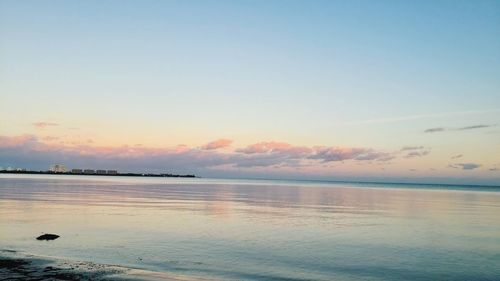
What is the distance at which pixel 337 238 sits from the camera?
1340 inches

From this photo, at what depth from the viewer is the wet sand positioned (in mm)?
18188

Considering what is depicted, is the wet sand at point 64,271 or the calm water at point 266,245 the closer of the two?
the wet sand at point 64,271

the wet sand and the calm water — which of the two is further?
the calm water

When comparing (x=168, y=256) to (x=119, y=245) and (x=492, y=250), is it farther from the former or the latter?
(x=492, y=250)

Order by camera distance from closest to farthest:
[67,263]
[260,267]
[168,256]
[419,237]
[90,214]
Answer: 1. [67,263]
2. [260,267]
3. [168,256]
4. [419,237]
5. [90,214]

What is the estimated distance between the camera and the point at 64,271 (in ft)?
63.7

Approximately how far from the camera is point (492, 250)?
31.3 meters

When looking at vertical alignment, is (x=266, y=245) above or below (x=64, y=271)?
below

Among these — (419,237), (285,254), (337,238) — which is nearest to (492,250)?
(419,237)

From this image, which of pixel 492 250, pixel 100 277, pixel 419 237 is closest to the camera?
pixel 100 277

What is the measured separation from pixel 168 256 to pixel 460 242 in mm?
22716

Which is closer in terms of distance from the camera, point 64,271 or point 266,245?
point 64,271

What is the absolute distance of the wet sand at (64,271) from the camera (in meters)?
18.2

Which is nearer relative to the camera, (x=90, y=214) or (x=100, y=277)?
(x=100, y=277)
